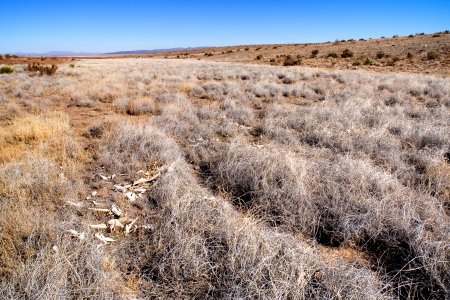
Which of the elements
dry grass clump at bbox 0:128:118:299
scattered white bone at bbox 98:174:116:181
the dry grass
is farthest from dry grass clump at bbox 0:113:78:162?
scattered white bone at bbox 98:174:116:181

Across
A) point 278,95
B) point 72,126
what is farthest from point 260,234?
point 278,95

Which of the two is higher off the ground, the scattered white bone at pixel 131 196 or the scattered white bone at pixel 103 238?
the scattered white bone at pixel 131 196

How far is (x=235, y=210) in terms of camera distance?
142 inches

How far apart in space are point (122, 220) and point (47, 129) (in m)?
3.75

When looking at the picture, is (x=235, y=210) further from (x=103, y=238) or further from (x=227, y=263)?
(x=103, y=238)

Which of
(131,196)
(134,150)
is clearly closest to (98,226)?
(131,196)

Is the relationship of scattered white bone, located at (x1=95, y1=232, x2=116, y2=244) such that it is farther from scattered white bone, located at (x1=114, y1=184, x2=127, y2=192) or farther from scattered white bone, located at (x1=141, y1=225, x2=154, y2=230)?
scattered white bone, located at (x1=114, y1=184, x2=127, y2=192)

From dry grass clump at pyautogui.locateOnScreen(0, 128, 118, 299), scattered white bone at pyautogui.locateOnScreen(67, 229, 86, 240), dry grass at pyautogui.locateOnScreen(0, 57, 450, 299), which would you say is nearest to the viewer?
dry grass clump at pyautogui.locateOnScreen(0, 128, 118, 299)

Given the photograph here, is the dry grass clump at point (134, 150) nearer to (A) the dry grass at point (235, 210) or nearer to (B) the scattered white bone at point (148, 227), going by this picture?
(A) the dry grass at point (235, 210)

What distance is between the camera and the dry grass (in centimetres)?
242

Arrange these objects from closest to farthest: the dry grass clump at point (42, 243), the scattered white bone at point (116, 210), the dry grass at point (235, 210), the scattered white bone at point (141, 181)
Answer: the dry grass clump at point (42, 243), the dry grass at point (235, 210), the scattered white bone at point (116, 210), the scattered white bone at point (141, 181)

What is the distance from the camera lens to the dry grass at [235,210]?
2420 mm

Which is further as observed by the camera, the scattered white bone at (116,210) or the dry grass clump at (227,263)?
the scattered white bone at (116,210)

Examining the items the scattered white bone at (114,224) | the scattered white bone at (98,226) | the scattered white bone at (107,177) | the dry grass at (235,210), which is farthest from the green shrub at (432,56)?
the scattered white bone at (98,226)
